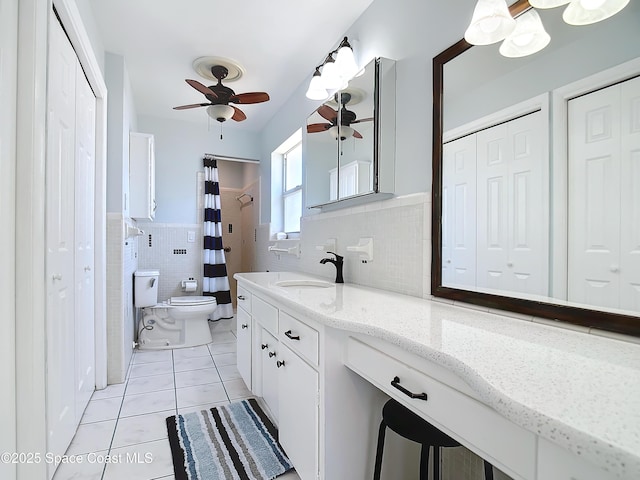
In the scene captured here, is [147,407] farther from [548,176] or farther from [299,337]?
[548,176]

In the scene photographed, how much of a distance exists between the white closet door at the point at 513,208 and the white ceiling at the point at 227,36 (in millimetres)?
1407

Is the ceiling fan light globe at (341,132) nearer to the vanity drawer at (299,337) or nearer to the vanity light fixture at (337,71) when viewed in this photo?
the vanity light fixture at (337,71)

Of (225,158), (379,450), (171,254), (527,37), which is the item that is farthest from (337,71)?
(171,254)

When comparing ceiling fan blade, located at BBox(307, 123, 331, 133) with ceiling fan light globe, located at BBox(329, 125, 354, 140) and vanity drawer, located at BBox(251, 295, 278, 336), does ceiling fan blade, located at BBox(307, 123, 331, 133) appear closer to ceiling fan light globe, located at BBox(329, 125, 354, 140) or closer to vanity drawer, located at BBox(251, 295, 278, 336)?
ceiling fan light globe, located at BBox(329, 125, 354, 140)

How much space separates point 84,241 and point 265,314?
3.82 ft

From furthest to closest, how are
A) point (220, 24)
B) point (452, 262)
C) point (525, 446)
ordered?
point (220, 24) → point (452, 262) → point (525, 446)

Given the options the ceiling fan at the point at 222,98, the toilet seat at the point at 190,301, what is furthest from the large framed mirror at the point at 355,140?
the toilet seat at the point at 190,301

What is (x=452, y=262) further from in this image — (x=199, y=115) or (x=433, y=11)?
(x=199, y=115)

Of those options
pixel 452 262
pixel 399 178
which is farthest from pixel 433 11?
pixel 452 262

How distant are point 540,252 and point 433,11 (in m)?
1.17

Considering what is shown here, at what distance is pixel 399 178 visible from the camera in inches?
67.0

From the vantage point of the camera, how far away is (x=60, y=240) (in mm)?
1518

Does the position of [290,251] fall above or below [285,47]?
below

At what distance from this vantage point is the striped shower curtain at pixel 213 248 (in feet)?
13.2
